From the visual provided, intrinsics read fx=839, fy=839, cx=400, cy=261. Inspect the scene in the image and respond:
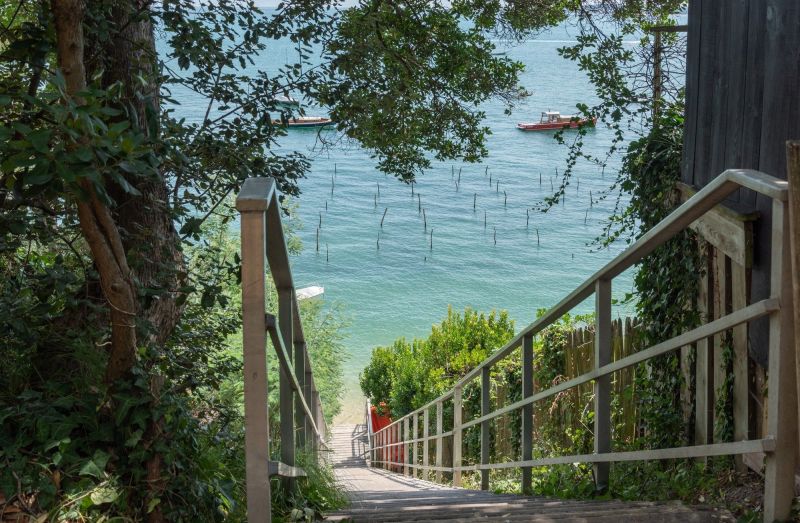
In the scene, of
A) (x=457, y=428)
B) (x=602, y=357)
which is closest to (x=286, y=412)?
(x=602, y=357)

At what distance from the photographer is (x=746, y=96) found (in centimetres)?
367

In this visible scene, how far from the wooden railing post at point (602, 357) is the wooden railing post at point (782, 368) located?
4.08ft

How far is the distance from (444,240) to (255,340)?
163 ft

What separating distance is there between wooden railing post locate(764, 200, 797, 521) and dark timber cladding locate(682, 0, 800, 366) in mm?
1063

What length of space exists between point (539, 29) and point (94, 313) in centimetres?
747

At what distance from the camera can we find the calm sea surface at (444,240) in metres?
41.2

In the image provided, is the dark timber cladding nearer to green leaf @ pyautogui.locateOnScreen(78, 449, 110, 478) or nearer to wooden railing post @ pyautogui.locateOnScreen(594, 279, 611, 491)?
wooden railing post @ pyautogui.locateOnScreen(594, 279, 611, 491)

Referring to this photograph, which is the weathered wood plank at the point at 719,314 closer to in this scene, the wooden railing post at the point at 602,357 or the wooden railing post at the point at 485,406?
the wooden railing post at the point at 602,357

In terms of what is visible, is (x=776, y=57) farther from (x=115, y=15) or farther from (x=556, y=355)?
(x=556, y=355)

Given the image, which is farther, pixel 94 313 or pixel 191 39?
pixel 191 39

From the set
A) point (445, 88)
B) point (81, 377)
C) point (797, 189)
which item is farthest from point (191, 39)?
point (445, 88)

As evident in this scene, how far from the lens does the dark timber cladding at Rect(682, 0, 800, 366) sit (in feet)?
10.4

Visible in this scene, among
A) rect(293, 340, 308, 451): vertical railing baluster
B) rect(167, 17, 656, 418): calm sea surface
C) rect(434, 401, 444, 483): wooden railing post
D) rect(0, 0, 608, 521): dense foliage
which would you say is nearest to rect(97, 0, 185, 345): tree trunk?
rect(0, 0, 608, 521): dense foliage

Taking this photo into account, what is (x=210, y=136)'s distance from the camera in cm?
475
